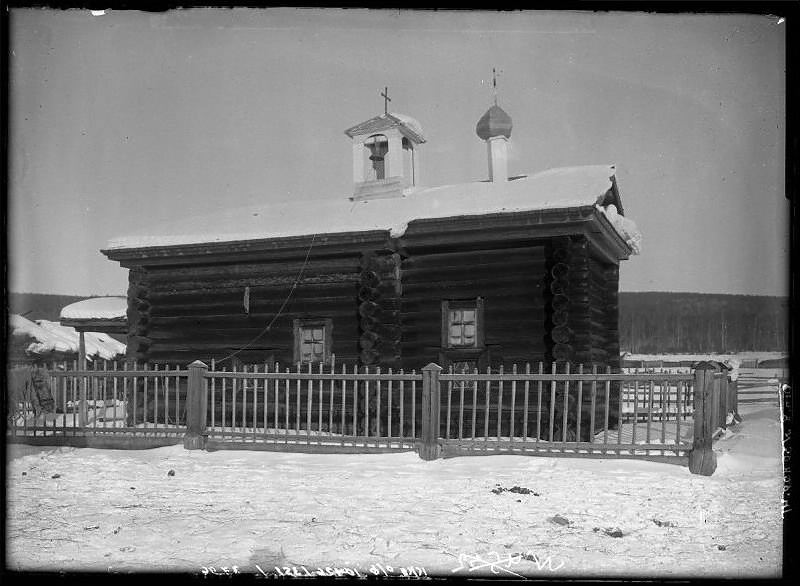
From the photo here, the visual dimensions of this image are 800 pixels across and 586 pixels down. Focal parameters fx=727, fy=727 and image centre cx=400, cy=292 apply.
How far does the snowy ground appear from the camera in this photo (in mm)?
7211

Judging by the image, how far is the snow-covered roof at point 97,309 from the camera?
10.3 metres

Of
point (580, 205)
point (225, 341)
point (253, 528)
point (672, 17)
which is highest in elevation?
point (672, 17)

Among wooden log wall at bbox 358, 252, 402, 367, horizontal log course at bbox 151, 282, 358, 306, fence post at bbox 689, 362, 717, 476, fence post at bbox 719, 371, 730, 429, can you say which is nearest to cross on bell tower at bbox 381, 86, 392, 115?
wooden log wall at bbox 358, 252, 402, 367

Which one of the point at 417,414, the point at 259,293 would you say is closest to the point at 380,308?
the point at 417,414

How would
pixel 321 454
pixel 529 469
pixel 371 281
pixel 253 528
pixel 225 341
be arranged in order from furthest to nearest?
pixel 225 341 → pixel 371 281 → pixel 321 454 → pixel 529 469 → pixel 253 528

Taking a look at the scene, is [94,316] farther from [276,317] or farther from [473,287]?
[473,287]

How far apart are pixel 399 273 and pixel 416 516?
19.0ft

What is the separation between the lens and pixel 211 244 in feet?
42.9

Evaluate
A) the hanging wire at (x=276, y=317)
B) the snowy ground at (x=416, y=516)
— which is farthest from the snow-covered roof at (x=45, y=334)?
the hanging wire at (x=276, y=317)

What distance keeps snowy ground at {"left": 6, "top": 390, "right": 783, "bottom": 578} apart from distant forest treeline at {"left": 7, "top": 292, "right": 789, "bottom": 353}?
99 centimetres

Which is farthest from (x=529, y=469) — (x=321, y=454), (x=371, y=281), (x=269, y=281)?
(x=269, y=281)

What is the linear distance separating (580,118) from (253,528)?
6.07 meters

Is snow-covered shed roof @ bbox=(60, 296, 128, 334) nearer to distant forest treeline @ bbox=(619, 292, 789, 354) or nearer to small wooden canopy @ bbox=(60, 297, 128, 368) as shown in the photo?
small wooden canopy @ bbox=(60, 297, 128, 368)

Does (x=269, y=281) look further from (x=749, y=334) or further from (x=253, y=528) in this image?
(x=749, y=334)
